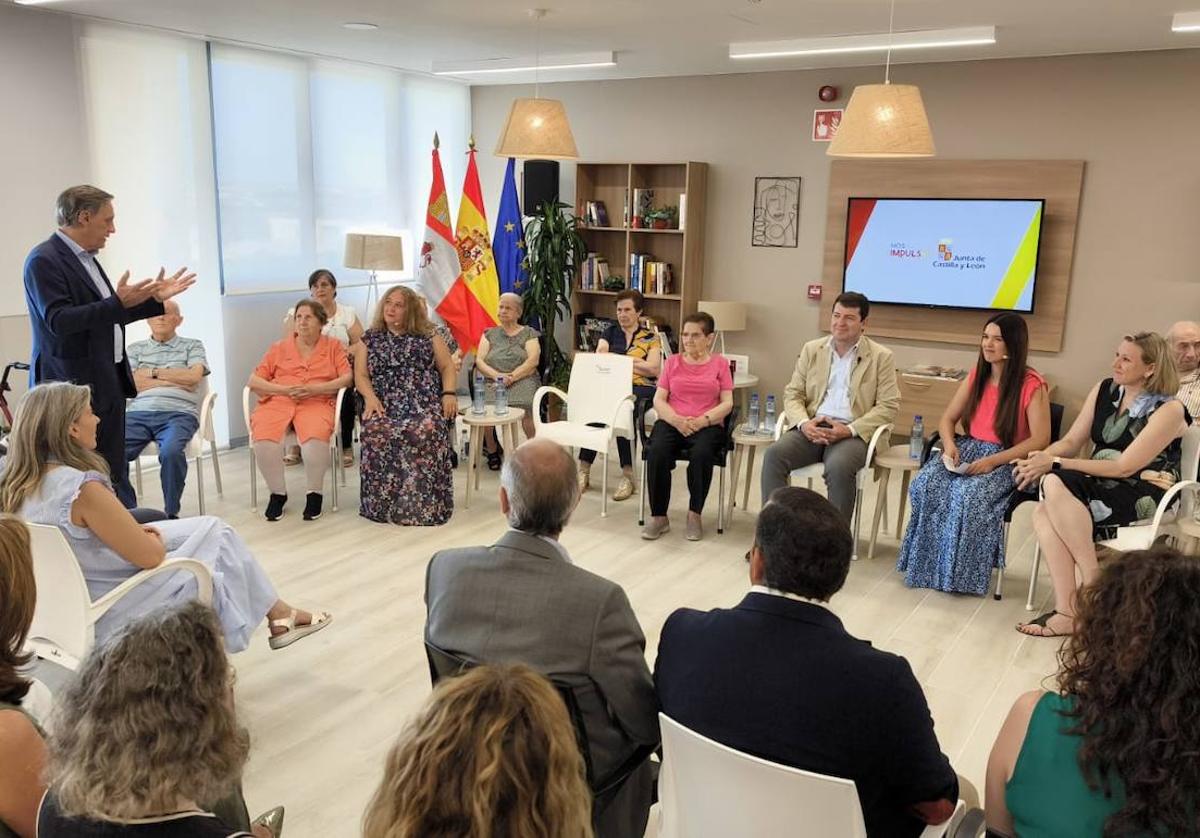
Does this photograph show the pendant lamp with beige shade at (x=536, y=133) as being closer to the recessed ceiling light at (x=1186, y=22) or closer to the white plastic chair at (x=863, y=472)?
the white plastic chair at (x=863, y=472)

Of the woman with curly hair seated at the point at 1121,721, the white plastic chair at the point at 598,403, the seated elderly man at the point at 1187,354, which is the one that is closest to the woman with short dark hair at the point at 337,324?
the white plastic chair at the point at 598,403

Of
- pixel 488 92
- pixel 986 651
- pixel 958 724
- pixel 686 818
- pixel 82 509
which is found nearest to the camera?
pixel 686 818

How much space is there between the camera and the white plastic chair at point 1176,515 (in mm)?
4031

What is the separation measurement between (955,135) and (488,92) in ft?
13.6

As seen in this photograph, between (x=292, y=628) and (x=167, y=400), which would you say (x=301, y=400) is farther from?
(x=292, y=628)

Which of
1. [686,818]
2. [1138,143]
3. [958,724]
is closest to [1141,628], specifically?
[686,818]

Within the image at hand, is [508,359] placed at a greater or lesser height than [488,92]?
lesser

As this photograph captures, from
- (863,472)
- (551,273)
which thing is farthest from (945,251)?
(551,273)

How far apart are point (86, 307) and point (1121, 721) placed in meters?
3.76

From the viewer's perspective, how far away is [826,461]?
16.5 ft

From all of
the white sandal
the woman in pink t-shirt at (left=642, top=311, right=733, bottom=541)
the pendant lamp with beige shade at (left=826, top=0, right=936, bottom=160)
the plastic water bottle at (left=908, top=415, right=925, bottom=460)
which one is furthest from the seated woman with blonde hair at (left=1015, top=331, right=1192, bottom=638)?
the white sandal

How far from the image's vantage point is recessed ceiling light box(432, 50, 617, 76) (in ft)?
22.4

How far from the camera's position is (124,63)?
6023 millimetres

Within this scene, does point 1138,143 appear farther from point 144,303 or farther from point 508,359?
point 144,303
